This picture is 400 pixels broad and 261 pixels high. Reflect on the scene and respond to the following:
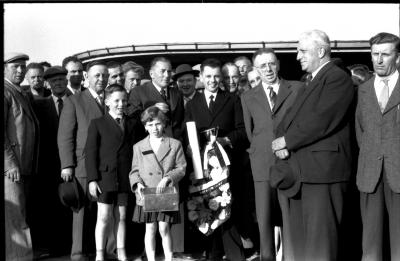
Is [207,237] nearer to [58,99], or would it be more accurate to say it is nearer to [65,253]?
[65,253]

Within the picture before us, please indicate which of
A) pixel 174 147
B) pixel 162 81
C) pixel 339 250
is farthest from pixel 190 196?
pixel 339 250

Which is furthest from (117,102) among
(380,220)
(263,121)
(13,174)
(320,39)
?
(380,220)

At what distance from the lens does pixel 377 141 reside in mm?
6359

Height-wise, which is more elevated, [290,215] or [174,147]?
[174,147]

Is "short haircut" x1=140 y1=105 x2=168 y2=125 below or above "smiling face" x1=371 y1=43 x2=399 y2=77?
below

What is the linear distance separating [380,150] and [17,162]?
323 cm

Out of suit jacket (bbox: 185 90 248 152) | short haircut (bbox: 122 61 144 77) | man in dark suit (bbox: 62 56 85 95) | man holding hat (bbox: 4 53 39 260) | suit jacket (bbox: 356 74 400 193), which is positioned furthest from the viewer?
short haircut (bbox: 122 61 144 77)

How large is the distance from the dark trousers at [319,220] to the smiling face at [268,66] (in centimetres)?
140

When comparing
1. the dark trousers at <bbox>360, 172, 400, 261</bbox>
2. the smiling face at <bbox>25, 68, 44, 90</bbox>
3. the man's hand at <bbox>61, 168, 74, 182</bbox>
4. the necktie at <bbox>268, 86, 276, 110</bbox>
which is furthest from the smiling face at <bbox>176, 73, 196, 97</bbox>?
Result: the dark trousers at <bbox>360, 172, 400, 261</bbox>

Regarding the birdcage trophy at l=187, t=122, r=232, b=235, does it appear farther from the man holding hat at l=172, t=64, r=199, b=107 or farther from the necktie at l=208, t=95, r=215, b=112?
the man holding hat at l=172, t=64, r=199, b=107

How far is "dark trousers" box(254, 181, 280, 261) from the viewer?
23.6ft

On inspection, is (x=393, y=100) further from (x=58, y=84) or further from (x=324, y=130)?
(x=58, y=84)

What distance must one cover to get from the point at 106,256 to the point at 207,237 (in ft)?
3.54

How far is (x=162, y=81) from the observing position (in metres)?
7.91
